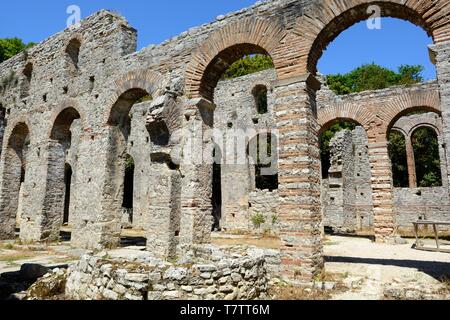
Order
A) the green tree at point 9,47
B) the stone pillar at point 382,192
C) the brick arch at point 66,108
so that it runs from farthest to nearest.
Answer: the green tree at point 9,47, the stone pillar at point 382,192, the brick arch at point 66,108

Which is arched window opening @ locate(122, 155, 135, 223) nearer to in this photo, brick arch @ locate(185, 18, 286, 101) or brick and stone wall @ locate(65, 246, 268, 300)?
brick arch @ locate(185, 18, 286, 101)

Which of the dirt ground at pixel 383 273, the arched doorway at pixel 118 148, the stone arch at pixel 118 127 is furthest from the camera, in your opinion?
the arched doorway at pixel 118 148

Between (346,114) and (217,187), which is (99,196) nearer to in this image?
(346,114)

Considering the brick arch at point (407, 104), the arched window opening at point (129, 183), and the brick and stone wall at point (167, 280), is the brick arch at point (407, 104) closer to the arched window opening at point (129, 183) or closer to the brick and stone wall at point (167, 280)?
the brick and stone wall at point (167, 280)

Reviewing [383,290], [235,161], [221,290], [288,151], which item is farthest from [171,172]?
[235,161]

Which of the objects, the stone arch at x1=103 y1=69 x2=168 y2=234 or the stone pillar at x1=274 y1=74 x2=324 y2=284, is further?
the stone arch at x1=103 y1=69 x2=168 y2=234

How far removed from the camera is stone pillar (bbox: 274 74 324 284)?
243 inches

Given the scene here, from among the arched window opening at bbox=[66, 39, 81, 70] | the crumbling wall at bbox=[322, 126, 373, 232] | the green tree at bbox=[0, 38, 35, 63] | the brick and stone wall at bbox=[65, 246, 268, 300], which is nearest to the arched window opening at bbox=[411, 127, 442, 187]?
the crumbling wall at bbox=[322, 126, 373, 232]

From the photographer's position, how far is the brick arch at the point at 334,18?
6.16 m

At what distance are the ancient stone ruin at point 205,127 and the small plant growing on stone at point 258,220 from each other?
14 cm

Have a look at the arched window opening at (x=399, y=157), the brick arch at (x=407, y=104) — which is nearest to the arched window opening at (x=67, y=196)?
the brick arch at (x=407, y=104)

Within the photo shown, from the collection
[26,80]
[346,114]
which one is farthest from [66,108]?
[346,114]

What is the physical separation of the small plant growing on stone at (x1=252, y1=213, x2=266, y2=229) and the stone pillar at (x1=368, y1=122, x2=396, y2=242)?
5003mm
